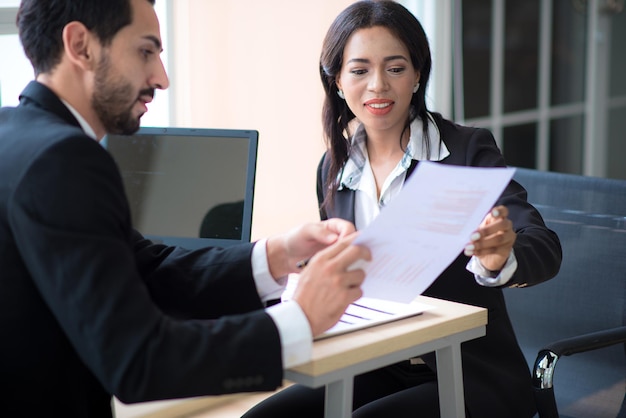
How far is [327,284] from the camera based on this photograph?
1128 millimetres

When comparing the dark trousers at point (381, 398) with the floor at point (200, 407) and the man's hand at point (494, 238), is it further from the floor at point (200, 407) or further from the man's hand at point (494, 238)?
the floor at point (200, 407)

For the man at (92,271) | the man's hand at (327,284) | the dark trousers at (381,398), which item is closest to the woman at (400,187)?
the dark trousers at (381,398)

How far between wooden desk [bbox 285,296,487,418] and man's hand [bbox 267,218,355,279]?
163 millimetres

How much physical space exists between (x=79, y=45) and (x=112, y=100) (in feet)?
0.28

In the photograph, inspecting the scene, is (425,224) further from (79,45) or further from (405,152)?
(405,152)

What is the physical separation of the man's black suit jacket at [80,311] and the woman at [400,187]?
20.3 inches

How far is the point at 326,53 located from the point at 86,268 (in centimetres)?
114

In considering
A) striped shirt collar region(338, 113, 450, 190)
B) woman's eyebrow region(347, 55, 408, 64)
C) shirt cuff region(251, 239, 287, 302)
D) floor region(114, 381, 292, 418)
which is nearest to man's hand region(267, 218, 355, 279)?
shirt cuff region(251, 239, 287, 302)

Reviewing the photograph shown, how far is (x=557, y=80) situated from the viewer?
13.9 feet

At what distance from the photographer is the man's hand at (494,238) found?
4.36 feet

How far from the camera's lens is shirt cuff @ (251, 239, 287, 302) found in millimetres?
1392

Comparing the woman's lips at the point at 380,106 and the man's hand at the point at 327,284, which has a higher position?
the woman's lips at the point at 380,106

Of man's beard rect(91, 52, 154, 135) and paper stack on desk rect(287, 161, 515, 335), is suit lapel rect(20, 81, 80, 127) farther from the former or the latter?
paper stack on desk rect(287, 161, 515, 335)

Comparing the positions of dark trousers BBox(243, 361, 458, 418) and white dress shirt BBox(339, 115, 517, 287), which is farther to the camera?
white dress shirt BBox(339, 115, 517, 287)
